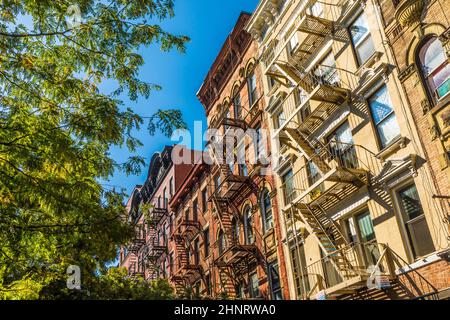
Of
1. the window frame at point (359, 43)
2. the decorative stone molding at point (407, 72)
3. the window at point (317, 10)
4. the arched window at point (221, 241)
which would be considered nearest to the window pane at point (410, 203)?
the decorative stone molding at point (407, 72)

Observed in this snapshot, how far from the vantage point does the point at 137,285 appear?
20219mm

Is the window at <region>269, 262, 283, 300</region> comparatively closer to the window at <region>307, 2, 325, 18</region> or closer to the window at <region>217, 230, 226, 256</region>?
the window at <region>217, 230, 226, 256</region>

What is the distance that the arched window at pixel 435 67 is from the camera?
11508 mm

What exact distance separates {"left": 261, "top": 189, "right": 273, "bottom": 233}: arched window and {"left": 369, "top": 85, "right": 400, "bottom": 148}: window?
24.6 feet

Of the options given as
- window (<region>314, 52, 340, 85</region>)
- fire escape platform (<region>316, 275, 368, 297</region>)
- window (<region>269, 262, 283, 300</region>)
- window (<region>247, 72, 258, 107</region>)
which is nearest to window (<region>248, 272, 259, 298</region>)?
window (<region>269, 262, 283, 300</region>)

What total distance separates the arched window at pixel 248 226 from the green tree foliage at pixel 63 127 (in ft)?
43.2

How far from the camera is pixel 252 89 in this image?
24.3 metres

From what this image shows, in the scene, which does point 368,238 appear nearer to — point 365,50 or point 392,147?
point 392,147

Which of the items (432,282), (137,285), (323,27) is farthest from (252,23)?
(432,282)

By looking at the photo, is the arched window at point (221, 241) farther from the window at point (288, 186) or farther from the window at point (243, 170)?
the window at point (288, 186)

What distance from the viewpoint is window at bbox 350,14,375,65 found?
15.0 meters

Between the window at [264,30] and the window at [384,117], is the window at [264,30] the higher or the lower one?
the higher one

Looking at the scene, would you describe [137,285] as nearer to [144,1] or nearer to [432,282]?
[432,282]

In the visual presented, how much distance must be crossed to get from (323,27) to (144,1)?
1029 cm
